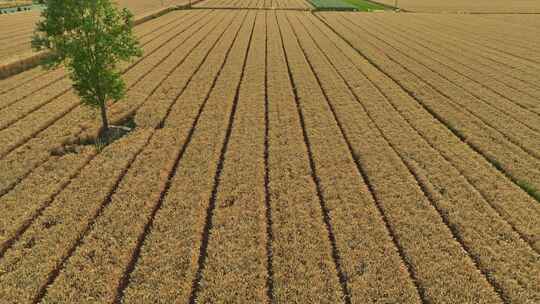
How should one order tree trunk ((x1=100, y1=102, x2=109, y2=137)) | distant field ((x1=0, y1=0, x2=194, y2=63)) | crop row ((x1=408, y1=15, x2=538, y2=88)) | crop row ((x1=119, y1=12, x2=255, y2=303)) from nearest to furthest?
crop row ((x1=119, y1=12, x2=255, y2=303)) < tree trunk ((x1=100, y1=102, x2=109, y2=137)) < crop row ((x1=408, y1=15, x2=538, y2=88)) < distant field ((x1=0, y1=0, x2=194, y2=63))

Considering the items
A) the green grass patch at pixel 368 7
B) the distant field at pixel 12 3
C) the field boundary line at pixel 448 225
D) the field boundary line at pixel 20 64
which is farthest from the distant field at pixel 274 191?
the distant field at pixel 12 3

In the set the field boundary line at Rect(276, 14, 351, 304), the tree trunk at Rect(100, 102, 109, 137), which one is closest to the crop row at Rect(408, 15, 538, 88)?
the field boundary line at Rect(276, 14, 351, 304)

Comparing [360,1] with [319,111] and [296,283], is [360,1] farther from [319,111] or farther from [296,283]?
[296,283]

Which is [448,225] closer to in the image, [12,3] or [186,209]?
[186,209]

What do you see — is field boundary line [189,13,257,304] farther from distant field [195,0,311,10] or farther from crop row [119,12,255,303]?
distant field [195,0,311,10]

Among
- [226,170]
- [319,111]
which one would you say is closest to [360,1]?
[319,111]

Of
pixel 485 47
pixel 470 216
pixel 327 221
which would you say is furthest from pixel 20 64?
pixel 485 47

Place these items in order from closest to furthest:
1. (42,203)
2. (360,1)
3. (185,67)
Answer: (42,203), (185,67), (360,1)
